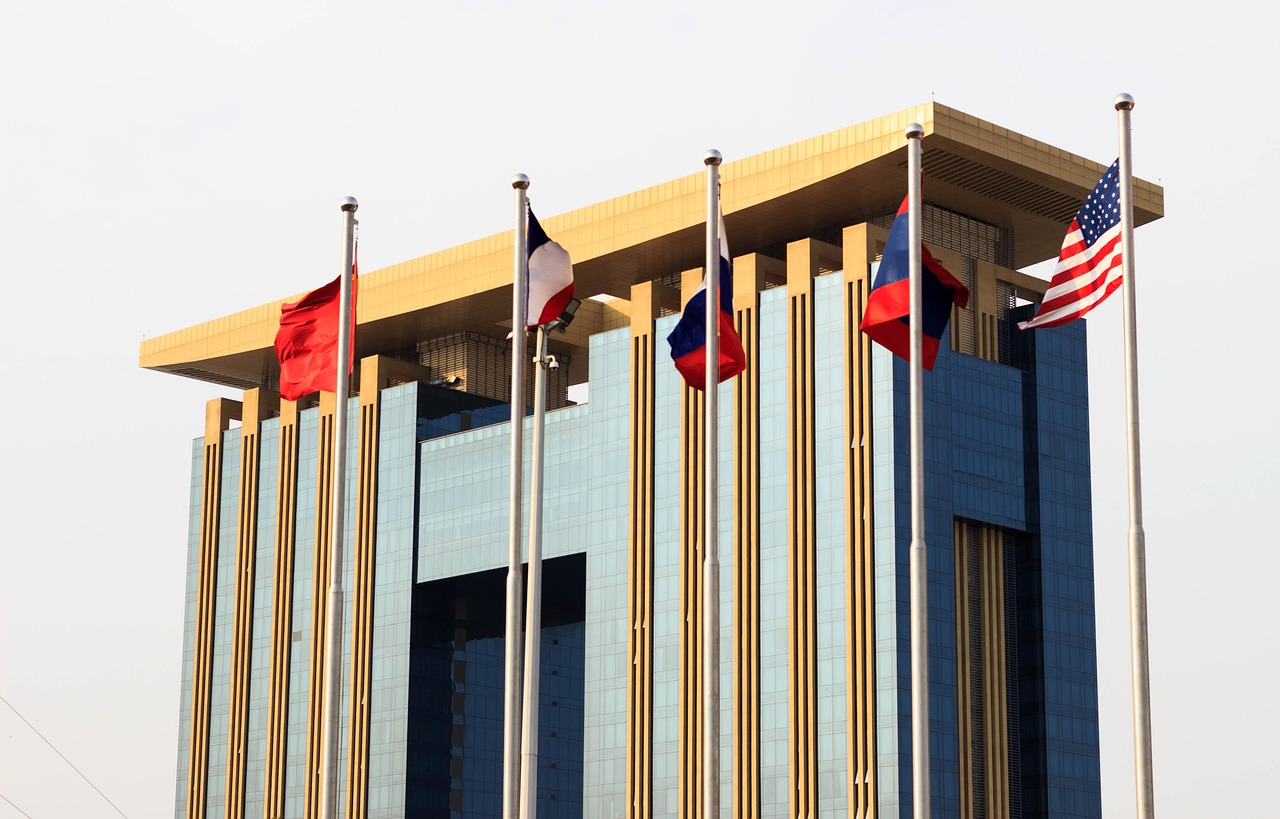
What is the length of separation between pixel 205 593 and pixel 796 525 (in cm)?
3885

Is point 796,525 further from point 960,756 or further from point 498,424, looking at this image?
point 498,424

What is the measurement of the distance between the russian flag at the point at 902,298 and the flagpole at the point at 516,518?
23.2ft

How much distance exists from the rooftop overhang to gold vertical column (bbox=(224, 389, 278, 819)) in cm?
839

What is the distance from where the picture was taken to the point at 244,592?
9769cm

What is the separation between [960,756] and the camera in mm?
70938

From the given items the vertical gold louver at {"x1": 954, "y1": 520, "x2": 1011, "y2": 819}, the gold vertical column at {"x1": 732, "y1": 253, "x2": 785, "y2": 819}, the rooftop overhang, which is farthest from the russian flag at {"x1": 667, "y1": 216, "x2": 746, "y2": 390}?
the vertical gold louver at {"x1": 954, "y1": 520, "x2": 1011, "y2": 819}

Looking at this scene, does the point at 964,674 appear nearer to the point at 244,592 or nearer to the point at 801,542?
the point at 801,542

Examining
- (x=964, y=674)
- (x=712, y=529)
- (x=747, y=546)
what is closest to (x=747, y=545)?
(x=747, y=546)

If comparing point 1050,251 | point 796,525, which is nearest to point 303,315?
point 796,525

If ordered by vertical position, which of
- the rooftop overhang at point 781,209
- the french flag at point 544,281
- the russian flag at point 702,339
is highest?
the rooftop overhang at point 781,209

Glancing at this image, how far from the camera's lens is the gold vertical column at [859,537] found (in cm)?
6850

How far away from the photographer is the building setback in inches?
2790

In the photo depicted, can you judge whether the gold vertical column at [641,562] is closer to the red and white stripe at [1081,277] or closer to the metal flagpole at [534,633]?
the metal flagpole at [534,633]

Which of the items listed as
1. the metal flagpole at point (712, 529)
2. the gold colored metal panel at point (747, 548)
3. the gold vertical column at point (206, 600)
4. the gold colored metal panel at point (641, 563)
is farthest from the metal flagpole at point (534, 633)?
the gold vertical column at point (206, 600)
